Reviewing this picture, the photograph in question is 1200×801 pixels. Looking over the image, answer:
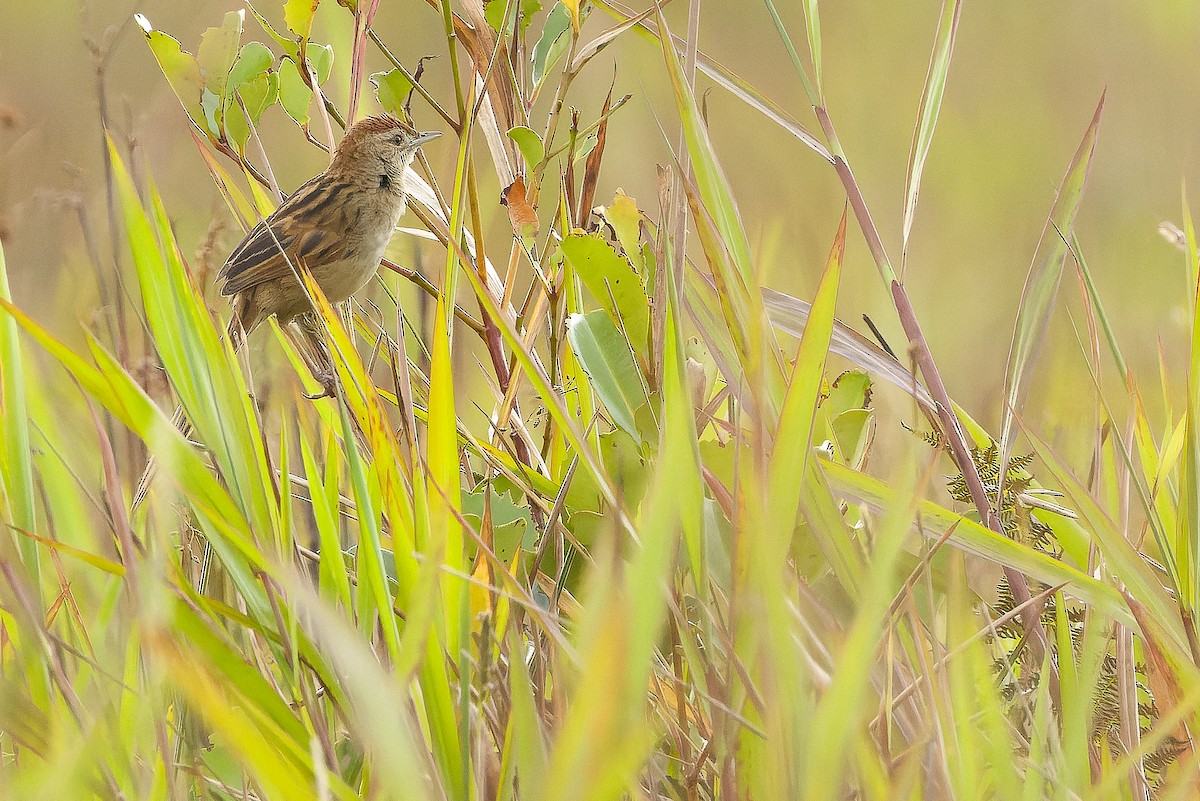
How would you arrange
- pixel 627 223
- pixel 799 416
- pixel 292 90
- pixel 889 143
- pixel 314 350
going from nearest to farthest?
pixel 799 416, pixel 627 223, pixel 292 90, pixel 314 350, pixel 889 143

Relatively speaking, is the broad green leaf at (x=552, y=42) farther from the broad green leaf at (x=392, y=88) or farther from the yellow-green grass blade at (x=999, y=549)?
the yellow-green grass blade at (x=999, y=549)

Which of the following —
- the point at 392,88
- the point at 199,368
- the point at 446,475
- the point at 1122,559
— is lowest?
the point at 1122,559

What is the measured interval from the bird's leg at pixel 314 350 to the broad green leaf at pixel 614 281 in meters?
0.44

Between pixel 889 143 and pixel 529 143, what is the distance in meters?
3.12

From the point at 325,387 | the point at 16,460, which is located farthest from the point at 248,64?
the point at 16,460

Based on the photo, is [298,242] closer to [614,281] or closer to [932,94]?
[614,281]

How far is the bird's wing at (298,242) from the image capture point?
6.86 ft

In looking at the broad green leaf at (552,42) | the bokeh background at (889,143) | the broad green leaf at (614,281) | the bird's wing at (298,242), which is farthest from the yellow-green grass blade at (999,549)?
the bokeh background at (889,143)

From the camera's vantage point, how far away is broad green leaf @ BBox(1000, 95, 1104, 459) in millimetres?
1153

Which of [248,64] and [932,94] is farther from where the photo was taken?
[248,64]

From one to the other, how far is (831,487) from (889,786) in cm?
28

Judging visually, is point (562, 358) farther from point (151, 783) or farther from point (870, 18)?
point (870, 18)

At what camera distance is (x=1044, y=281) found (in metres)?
1.17

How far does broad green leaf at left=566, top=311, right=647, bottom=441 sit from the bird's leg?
44 centimetres
